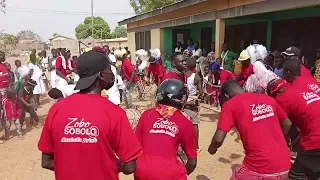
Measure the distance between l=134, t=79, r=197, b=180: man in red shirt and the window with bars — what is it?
1516 cm

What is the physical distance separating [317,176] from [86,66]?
249 cm

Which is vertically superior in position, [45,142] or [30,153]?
[45,142]

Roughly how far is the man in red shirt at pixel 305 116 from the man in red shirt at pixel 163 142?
1230 millimetres

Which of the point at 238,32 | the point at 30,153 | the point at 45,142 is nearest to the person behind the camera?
the point at 45,142

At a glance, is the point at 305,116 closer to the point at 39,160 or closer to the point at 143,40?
the point at 39,160

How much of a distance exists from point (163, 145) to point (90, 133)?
727 millimetres

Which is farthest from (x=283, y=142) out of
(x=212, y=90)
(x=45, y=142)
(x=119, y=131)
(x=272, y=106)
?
(x=212, y=90)

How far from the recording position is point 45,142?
198cm

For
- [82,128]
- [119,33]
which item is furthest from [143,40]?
[119,33]

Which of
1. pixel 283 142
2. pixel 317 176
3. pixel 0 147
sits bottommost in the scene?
pixel 0 147

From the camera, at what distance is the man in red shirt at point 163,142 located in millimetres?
2361

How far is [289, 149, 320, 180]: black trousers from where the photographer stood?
308 centimetres

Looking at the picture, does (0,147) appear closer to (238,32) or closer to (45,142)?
(45,142)

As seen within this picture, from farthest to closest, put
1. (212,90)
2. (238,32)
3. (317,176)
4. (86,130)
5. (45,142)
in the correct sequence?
(238,32)
(212,90)
(317,176)
(45,142)
(86,130)
